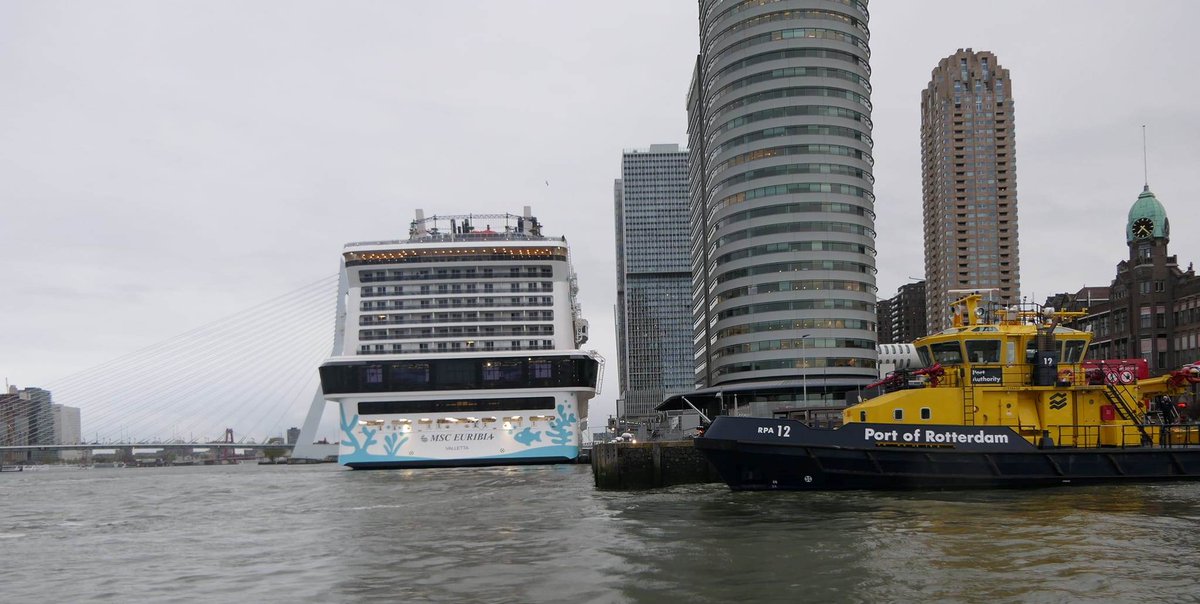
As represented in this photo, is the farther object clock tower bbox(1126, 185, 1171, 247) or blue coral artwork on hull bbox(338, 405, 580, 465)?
clock tower bbox(1126, 185, 1171, 247)

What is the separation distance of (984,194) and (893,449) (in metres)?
169

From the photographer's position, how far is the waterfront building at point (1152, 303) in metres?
82.4

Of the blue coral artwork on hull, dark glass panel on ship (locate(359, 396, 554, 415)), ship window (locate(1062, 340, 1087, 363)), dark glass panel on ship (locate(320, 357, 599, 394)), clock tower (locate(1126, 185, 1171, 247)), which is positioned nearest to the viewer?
ship window (locate(1062, 340, 1087, 363))

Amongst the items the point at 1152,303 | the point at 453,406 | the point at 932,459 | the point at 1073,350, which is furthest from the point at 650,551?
the point at 1152,303

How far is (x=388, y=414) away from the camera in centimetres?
6938

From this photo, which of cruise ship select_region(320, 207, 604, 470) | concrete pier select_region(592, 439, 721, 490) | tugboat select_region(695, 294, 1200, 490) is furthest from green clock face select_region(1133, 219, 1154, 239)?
concrete pier select_region(592, 439, 721, 490)

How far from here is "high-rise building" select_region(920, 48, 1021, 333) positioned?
184 meters

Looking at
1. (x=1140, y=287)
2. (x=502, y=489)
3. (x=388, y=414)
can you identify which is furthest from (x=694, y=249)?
(x=502, y=489)

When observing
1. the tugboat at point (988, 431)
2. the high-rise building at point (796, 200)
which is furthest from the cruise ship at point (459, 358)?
the tugboat at point (988, 431)

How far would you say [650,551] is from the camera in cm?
2123

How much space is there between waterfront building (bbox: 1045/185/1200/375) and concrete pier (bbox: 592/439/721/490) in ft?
170

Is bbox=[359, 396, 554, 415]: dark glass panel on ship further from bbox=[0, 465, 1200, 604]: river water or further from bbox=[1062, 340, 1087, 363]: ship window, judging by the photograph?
bbox=[1062, 340, 1087, 363]: ship window

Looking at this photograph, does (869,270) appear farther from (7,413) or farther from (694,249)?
(7,413)

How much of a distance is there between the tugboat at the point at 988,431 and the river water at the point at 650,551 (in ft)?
2.35
